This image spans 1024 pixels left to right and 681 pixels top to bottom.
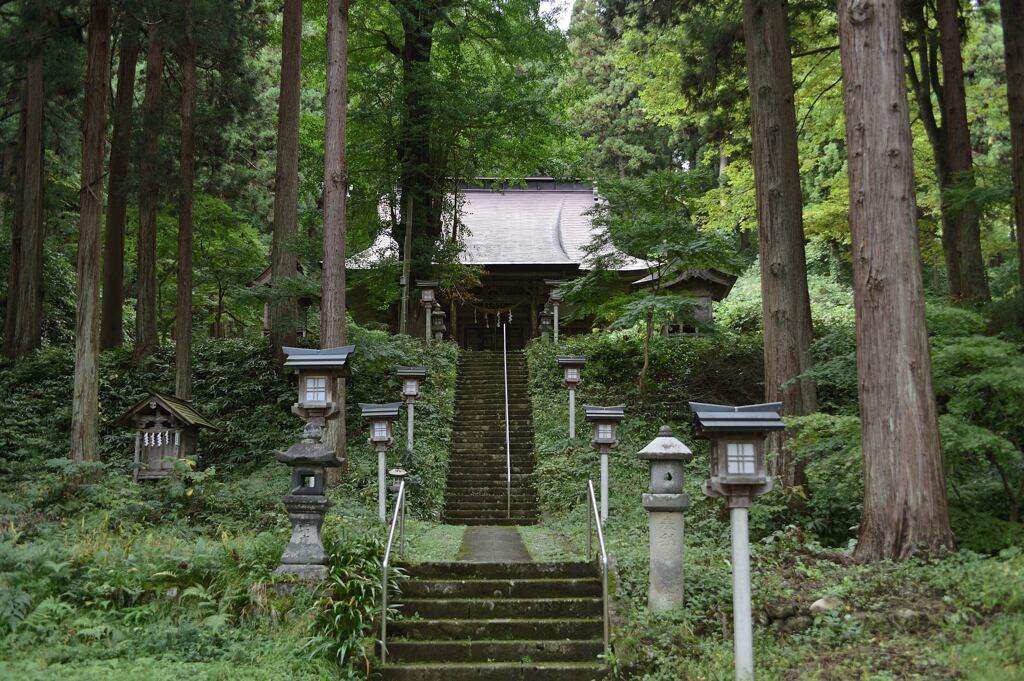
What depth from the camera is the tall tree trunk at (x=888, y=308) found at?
768 cm

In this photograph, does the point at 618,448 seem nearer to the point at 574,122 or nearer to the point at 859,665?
the point at 859,665

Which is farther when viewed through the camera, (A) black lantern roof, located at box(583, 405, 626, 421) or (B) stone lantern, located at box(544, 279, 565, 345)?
(B) stone lantern, located at box(544, 279, 565, 345)

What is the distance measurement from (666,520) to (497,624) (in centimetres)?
171

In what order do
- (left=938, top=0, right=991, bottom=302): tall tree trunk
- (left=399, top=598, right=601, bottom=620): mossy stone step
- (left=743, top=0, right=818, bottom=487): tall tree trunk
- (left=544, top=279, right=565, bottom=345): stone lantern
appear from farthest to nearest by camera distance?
1. (left=544, top=279, right=565, bottom=345): stone lantern
2. (left=938, top=0, right=991, bottom=302): tall tree trunk
3. (left=743, top=0, right=818, bottom=487): tall tree trunk
4. (left=399, top=598, right=601, bottom=620): mossy stone step

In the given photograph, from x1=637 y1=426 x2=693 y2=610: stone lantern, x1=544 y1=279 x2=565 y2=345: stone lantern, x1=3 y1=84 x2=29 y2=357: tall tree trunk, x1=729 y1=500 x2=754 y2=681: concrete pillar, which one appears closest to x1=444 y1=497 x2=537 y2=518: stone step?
x1=637 y1=426 x2=693 y2=610: stone lantern

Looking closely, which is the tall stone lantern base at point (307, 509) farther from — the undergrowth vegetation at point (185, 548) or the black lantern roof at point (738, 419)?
the black lantern roof at point (738, 419)

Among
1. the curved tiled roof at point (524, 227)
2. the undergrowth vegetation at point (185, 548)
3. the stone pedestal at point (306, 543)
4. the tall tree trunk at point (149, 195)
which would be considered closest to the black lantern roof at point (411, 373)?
the undergrowth vegetation at point (185, 548)

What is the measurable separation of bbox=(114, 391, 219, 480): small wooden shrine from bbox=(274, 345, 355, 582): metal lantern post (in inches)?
198

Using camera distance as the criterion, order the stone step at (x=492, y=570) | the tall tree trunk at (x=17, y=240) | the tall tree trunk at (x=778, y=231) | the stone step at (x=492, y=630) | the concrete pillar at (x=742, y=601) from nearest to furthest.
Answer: the concrete pillar at (x=742, y=601), the stone step at (x=492, y=630), the stone step at (x=492, y=570), the tall tree trunk at (x=778, y=231), the tall tree trunk at (x=17, y=240)

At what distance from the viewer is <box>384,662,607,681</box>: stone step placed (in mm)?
6996

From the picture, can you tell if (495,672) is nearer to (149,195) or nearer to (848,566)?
(848,566)

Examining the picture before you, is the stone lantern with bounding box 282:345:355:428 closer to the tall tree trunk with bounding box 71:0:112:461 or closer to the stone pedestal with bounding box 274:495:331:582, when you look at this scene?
the stone pedestal with bounding box 274:495:331:582

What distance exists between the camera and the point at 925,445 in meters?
7.70

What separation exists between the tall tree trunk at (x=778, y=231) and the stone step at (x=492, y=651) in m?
4.67
